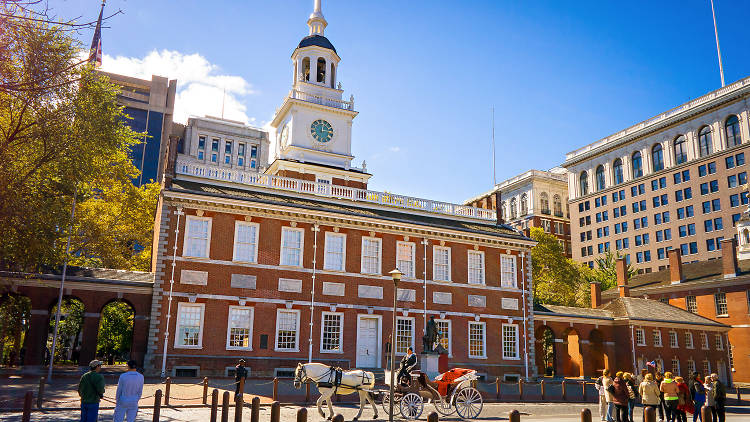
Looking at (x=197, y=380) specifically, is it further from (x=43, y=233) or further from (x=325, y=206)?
(x=325, y=206)

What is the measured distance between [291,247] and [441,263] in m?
9.51

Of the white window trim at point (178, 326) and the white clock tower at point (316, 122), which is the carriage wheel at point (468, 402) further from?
the white clock tower at point (316, 122)

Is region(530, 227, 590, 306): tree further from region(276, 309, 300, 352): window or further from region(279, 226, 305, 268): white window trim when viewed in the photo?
region(276, 309, 300, 352): window

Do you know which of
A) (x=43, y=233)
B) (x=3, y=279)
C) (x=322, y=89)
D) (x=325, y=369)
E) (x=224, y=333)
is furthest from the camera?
(x=322, y=89)

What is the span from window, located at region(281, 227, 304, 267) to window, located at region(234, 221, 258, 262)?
1.51 m

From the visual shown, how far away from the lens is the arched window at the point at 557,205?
360 feet

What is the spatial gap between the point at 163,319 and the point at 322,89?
24826mm

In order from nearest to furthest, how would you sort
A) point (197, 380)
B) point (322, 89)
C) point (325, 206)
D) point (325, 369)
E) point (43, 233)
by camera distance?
point (325, 369), point (43, 233), point (197, 380), point (325, 206), point (322, 89)

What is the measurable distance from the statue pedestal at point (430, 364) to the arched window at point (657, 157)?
234 feet

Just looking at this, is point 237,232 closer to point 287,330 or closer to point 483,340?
Result: point 287,330

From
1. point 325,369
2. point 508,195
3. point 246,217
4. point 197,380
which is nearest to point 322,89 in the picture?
point 246,217

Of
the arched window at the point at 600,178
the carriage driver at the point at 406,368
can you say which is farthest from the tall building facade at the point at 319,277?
the arched window at the point at 600,178

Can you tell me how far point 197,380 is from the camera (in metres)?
26.5

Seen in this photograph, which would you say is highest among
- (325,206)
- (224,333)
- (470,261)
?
(325,206)
